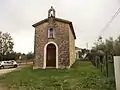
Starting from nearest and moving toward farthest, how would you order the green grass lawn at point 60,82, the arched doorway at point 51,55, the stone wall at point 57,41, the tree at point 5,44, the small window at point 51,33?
the green grass lawn at point 60,82 < the stone wall at point 57,41 < the small window at point 51,33 < the arched doorway at point 51,55 < the tree at point 5,44

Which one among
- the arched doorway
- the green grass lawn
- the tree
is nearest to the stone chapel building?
the arched doorway

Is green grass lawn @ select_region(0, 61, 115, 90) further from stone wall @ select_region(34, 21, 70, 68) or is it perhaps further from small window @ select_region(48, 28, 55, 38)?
small window @ select_region(48, 28, 55, 38)

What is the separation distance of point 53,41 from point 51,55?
8.49 ft

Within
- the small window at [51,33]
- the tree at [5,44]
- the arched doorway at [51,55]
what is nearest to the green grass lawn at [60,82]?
the arched doorway at [51,55]

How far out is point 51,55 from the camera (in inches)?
958

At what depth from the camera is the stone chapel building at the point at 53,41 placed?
72.3 ft

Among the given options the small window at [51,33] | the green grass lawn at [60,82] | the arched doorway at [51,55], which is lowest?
the green grass lawn at [60,82]

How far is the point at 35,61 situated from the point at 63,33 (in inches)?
195

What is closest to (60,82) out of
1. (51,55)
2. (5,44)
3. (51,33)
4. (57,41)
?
(57,41)

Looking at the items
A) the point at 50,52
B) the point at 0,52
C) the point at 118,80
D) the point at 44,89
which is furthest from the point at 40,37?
the point at 0,52

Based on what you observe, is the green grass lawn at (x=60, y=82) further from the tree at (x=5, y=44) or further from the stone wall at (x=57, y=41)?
the tree at (x=5, y=44)

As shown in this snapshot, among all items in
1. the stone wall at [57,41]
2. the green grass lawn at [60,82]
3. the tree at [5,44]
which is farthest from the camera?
the tree at [5,44]

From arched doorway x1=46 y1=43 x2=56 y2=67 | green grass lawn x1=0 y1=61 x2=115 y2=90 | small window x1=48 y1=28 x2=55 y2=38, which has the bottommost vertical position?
green grass lawn x1=0 y1=61 x2=115 y2=90

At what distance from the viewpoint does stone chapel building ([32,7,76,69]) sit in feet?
72.3
